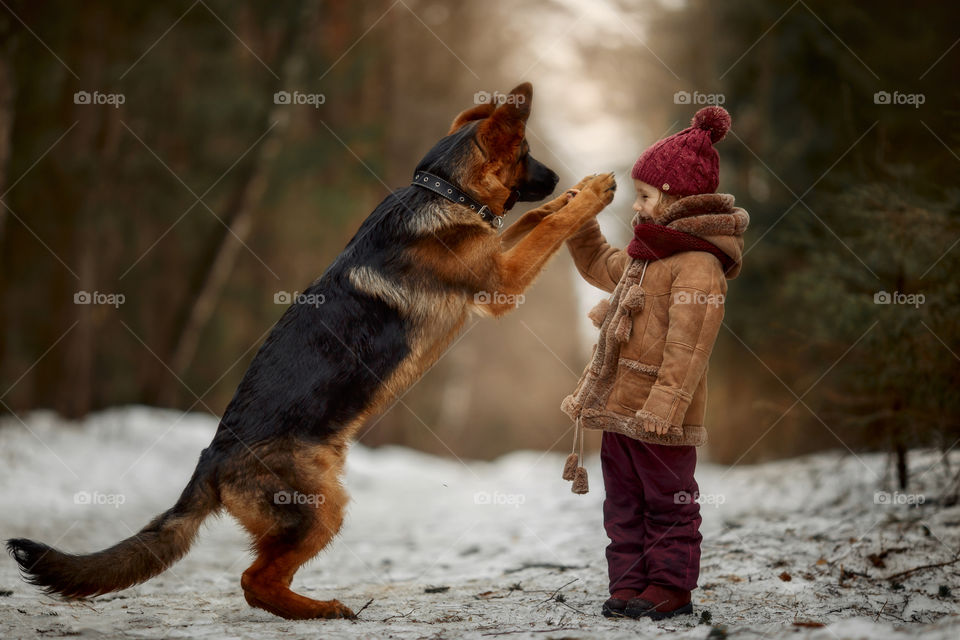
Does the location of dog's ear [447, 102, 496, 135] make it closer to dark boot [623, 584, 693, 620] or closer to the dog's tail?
the dog's tail

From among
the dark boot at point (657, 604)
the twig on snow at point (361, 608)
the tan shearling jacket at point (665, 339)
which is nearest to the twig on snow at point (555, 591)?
the dark boot at point (657, 604)

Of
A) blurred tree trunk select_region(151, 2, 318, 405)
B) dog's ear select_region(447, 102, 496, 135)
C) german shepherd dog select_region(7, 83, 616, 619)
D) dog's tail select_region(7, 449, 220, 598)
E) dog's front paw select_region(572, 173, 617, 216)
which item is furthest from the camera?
blurred tree trunk select_region(151, 2, 318, 405)

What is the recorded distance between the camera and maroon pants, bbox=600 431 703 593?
13.0 ft

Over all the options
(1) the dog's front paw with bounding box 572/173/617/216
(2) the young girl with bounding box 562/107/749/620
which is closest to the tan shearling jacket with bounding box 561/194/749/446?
(2) the young girl with bounding box 562/107/749/620

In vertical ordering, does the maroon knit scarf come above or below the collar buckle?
below

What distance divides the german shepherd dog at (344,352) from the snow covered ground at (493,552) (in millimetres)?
334

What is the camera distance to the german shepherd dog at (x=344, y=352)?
402 centimetres

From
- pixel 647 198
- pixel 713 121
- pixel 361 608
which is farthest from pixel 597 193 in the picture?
pixel 361 608

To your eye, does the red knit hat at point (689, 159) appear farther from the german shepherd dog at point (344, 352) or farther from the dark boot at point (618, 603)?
the dark boot at point (618, 603)

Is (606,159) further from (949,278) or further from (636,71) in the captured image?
(949,278)

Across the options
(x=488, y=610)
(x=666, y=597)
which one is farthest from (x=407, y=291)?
(x=666, y=597)

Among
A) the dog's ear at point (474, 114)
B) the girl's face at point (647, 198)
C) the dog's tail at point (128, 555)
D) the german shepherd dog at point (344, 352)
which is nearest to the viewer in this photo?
the dog's tail at point (128, 555)

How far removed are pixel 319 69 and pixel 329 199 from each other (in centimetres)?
225

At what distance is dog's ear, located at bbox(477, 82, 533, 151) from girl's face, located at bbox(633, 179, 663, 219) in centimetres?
80
